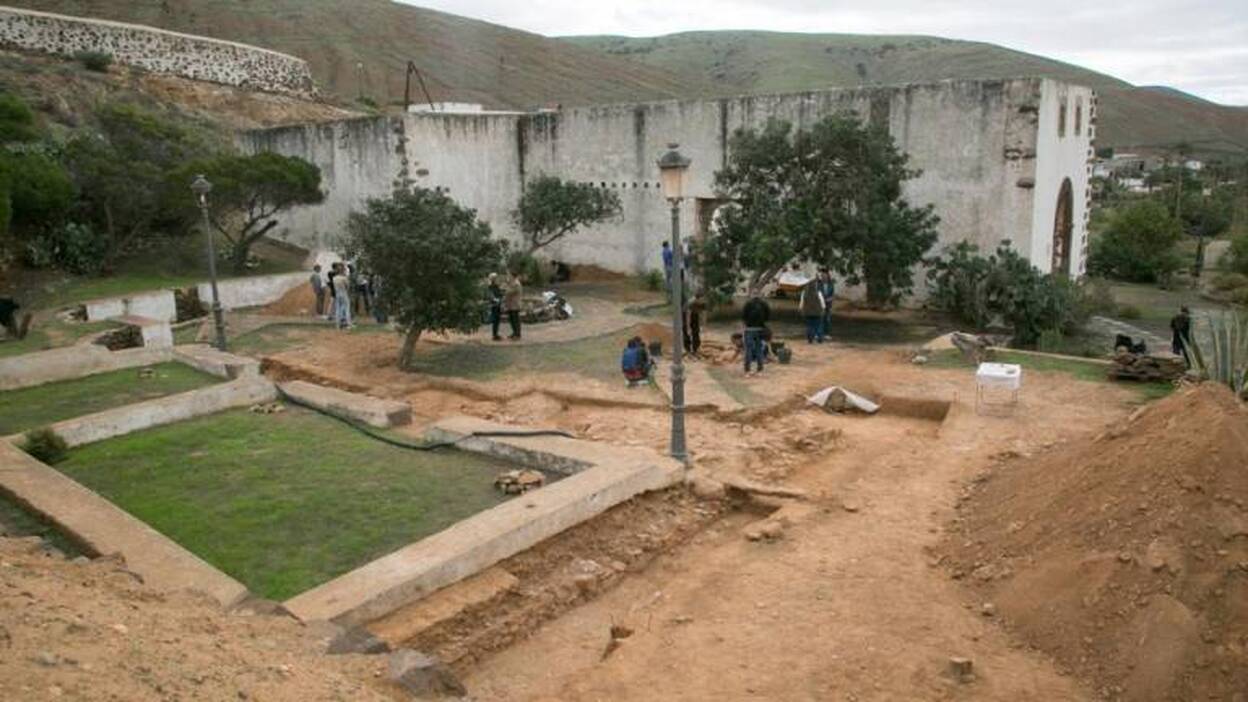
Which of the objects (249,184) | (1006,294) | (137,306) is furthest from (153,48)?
(1006,294)

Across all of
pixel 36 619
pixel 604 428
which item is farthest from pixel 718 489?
pixel 36 619

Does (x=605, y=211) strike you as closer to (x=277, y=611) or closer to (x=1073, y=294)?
(x=1073, y=294)

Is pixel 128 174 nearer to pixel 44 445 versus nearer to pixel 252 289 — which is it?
pixel 252 289

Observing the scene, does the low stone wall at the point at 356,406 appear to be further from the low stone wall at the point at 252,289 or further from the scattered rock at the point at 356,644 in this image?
the low stone wall at the point at 252,289

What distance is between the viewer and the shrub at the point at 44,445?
8.40m

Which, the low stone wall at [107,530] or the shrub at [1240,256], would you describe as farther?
the shrub at [1240,256]

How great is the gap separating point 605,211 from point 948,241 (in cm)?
739

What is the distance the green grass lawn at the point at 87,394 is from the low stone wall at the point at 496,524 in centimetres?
417

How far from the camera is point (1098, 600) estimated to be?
5.47 m

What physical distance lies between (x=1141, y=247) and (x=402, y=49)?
49.9 meters

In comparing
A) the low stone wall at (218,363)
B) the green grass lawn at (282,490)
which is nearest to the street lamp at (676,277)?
the green grass lawn at (282,490)

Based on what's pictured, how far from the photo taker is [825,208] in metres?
14.6

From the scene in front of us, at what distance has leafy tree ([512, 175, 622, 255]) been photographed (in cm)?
1975

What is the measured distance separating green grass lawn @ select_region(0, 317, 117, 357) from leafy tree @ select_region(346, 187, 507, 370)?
510cm
